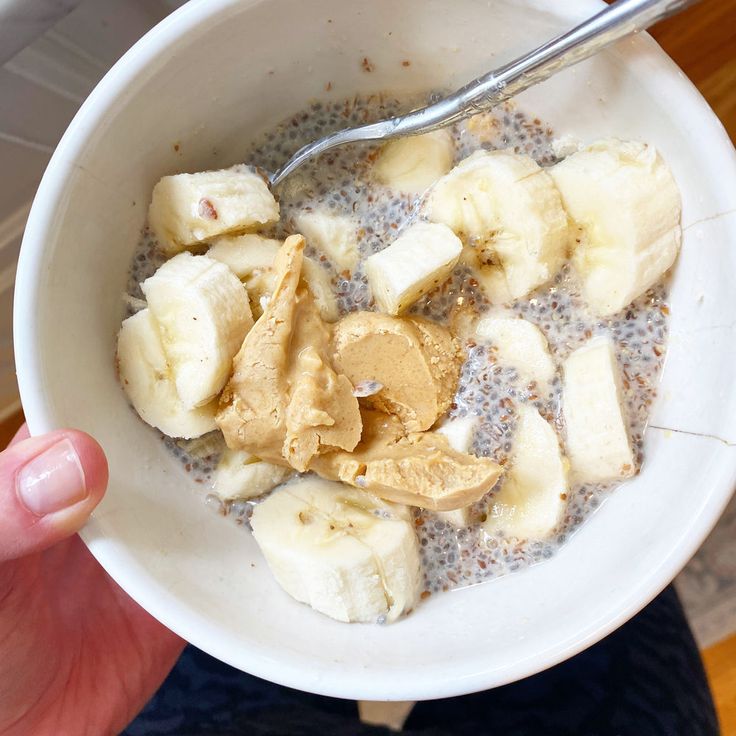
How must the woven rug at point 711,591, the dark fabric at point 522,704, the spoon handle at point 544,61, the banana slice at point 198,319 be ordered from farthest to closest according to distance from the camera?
the woven rug at point 711,591 → the dark fabric at point 522,704 → the banana slice at point 198,319 → the spoon handle at point 544,61

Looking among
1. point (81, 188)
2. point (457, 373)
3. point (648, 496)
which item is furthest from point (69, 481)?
point (648, 496)

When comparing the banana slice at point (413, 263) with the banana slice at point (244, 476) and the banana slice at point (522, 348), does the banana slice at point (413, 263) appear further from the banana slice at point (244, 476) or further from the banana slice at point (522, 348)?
the banana slice at point (244, 476)

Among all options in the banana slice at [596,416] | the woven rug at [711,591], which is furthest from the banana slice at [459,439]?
the woven rug at [711,591]

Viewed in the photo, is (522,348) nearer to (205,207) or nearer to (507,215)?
(507,215)

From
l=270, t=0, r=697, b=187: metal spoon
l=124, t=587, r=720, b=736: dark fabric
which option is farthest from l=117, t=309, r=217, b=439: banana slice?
l=124, t=587, r=720, b=736: dark fabric

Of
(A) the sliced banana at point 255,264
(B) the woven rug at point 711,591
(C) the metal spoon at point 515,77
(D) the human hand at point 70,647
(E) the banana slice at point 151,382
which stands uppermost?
(C) the metal spoon at point 515,77

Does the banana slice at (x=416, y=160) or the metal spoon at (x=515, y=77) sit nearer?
the metal spoon at (x=515, y=77)

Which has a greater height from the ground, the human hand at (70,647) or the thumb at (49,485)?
the thumb at (49,485)
